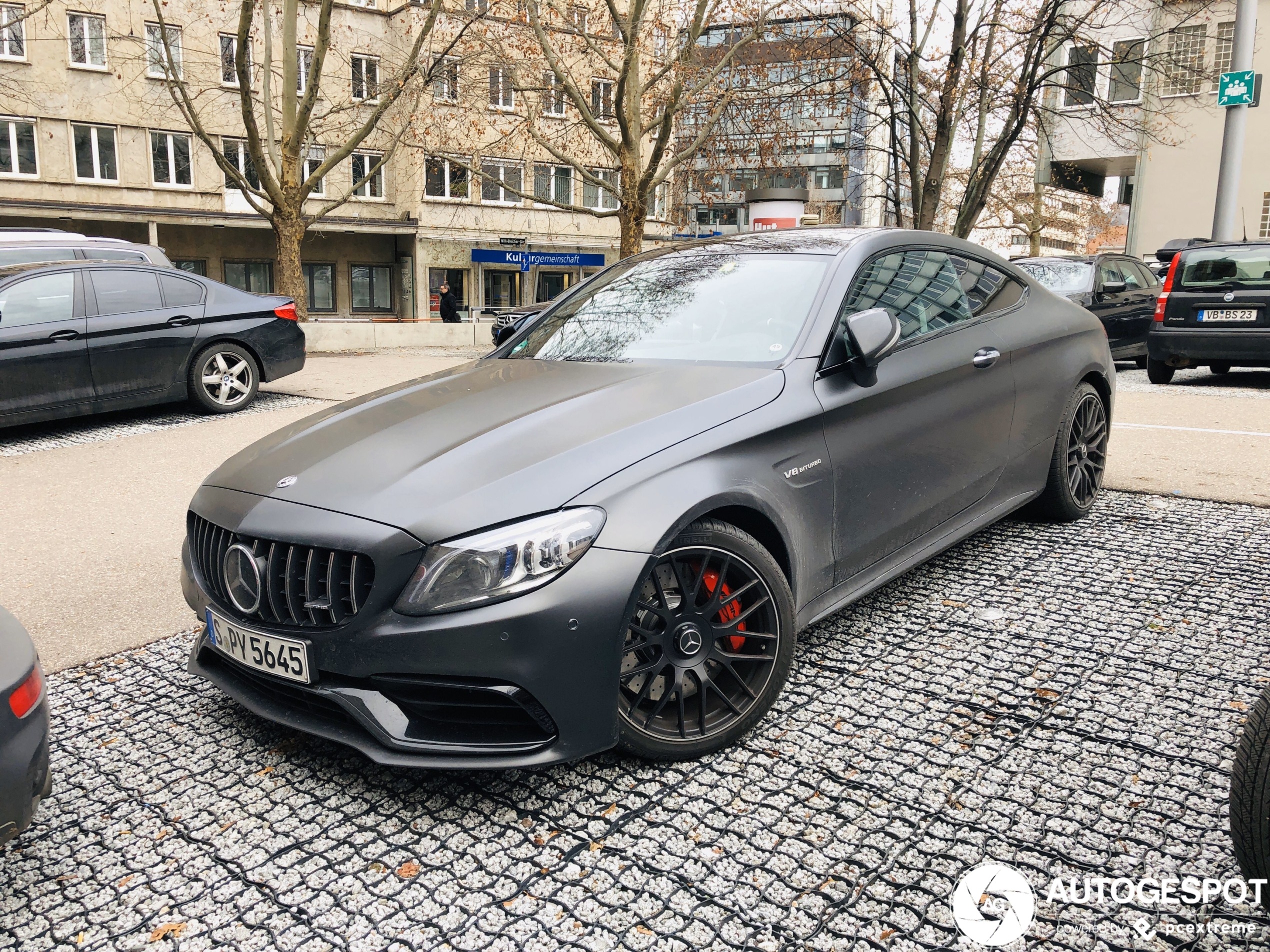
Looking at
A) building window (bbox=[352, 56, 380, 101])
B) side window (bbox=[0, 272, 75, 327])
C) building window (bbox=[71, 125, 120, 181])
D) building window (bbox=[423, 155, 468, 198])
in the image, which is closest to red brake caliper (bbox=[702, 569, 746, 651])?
side window (bbox=[0, 272, 75, 327])

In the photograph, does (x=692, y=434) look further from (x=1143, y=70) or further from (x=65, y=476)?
(x=1143, y=70)

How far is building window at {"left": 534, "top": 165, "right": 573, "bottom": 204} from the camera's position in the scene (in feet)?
136

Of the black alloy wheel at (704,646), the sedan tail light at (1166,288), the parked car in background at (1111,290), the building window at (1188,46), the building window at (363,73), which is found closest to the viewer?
the black alloy wheel at (704,646)

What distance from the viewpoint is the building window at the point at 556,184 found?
41312mm

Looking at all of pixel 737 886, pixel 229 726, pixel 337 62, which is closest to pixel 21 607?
pixel 229 726

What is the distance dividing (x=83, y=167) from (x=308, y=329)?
68.1 ft

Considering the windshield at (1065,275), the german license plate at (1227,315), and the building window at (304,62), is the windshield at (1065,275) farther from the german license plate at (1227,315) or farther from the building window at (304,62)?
the building window at (304,62)

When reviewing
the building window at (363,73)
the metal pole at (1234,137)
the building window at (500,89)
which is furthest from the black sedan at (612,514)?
the building window at (363,73)

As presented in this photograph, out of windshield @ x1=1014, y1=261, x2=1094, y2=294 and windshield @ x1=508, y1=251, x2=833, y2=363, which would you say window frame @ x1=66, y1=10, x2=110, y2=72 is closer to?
windshield @ x1=1014, y1=261, x2=1094, y2=294

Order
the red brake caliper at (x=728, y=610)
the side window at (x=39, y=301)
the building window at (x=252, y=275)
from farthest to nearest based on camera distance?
the building window at (x=252, y=275) < the side window at (x=39, y=301) < the red brake caliper at (x=728, y=610)

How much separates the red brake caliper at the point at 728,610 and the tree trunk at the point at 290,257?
1895 cm

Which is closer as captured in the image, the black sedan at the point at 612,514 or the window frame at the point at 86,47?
the black sedan at the point at 612,514

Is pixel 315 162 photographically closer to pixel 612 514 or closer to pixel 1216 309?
pixel 1216 309

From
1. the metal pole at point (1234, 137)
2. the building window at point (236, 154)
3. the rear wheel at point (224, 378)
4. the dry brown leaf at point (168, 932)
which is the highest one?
the building window at point (236, 154)
